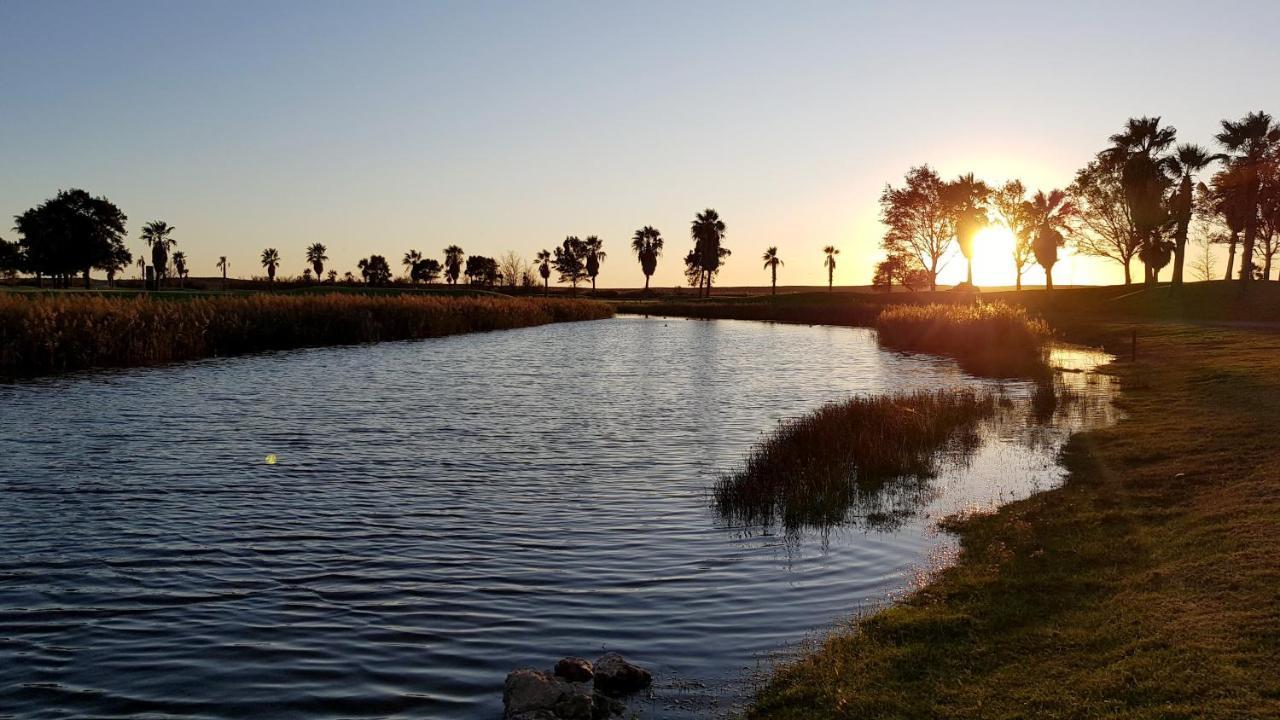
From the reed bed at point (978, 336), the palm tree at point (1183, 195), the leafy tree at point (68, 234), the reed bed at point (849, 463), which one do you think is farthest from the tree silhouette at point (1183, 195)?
the leafy tree at point (68, 234)

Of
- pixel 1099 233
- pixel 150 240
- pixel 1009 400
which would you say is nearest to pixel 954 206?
pixel 1099 233

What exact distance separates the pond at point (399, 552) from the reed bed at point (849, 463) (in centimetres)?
42

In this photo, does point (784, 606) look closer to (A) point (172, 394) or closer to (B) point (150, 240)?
(A) point (172, 394)

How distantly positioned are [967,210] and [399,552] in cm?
8071

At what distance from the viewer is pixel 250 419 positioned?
71.3ft

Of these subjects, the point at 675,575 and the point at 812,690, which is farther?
the point at 675,575

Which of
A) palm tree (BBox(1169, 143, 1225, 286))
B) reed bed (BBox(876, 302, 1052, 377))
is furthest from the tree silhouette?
reed bed (BBox(876, 302, 1052, 377))

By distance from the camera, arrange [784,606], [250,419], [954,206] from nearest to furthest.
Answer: [784,606] → [250,419] → [954,206]

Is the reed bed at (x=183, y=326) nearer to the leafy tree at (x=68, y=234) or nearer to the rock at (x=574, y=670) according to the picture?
the rock at (x=574, y=670)

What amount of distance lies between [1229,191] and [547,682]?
82.6 m

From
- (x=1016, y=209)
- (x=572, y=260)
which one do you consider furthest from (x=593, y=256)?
(x=1016, y=209)

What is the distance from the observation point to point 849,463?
16016 millimetres

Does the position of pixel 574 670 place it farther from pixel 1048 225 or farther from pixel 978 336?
pixel 1048 225

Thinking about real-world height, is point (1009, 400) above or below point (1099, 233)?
below
